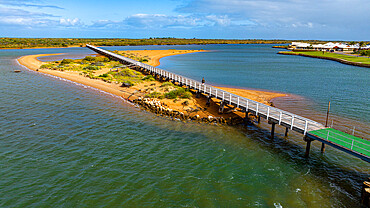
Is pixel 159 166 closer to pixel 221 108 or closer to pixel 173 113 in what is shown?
pixel 173 113

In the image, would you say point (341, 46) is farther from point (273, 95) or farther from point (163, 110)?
point (163, 110)

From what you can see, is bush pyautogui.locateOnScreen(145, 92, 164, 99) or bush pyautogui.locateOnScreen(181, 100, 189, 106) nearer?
bush pyautogui.locateOnScreen(181, 100, 189, 106)

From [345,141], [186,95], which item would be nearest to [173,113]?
[186,95]

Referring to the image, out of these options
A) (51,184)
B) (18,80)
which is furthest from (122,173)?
(18,80)

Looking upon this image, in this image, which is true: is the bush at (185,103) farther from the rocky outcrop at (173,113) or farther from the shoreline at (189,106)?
the rocky outcrop at (173,113)

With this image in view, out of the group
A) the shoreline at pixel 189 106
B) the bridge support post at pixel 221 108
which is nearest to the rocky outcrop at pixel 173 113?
the shoreline at pixel 189 106

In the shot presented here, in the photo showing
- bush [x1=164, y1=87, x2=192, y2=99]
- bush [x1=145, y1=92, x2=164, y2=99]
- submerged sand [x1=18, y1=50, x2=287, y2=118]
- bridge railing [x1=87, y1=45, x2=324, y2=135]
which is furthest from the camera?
bush [x1=145, y1=92, x2=164, y2=99]

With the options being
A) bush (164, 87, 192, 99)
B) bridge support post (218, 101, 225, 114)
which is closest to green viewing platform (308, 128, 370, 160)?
bridge support post (218, 101, 225, 114)

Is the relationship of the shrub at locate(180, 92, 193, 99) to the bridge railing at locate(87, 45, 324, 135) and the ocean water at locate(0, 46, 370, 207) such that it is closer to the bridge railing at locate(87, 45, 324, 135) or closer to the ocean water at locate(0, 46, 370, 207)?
the bridge railing at locate(87, 45, 324, 135)

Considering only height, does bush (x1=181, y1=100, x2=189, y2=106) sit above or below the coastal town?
below
